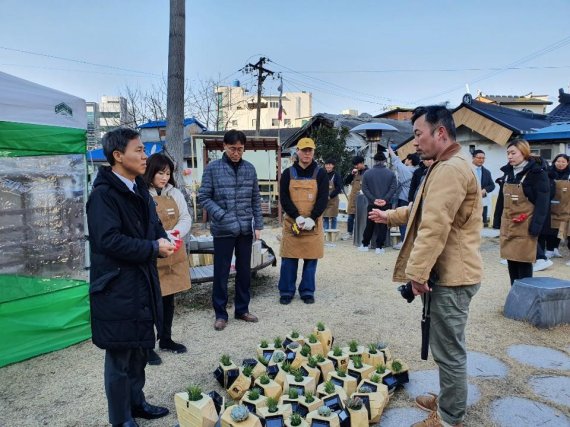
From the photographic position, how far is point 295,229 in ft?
16.5

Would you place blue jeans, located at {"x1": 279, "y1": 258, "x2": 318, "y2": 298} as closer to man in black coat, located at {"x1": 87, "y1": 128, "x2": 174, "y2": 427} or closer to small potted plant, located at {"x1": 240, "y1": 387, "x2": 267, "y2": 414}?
small potted plant, located at {"x1": 240, "y1": 387, "x2": 267, "y2": 414}

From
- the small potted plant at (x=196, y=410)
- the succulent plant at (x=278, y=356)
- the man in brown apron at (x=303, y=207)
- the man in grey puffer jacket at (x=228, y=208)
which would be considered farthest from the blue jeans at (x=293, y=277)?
the small potted plant at (x=196, y=410)

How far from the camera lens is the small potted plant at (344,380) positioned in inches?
113

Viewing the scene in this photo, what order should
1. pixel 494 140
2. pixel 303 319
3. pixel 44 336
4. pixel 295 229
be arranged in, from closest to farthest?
pixel 44 336 < pixel 303 319 < pixel 295 229 < pixel 494 140

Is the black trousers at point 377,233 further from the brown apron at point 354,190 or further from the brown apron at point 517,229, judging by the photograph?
the brown apron at point 517,229

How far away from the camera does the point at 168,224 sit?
3.69 m

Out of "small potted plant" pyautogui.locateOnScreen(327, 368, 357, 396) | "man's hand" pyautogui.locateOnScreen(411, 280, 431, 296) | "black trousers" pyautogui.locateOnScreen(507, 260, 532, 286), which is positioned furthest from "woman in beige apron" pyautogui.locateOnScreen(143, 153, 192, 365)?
"black trousers" pyautogui.locateOnScreen(507, 260, 532, 286)

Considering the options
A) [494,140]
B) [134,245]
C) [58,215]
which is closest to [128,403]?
[134,245]

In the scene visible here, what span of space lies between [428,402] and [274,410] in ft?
3.43

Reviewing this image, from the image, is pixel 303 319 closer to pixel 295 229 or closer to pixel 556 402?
pixel 295 229

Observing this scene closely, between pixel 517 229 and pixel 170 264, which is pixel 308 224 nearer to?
pixel 170 264

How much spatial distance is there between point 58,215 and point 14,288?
76 centimetres

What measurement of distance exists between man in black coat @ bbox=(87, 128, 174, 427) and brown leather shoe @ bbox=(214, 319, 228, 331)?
180 cm

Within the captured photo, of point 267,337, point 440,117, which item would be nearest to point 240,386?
point 267,337
